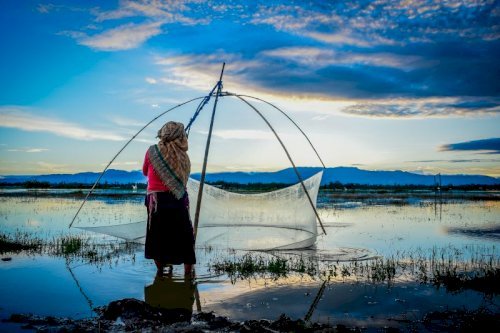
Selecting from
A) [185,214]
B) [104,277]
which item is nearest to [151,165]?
[185,214]

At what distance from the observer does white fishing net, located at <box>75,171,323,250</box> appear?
757 cm

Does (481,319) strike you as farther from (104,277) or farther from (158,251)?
(104,277)

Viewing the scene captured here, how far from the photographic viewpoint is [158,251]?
15.6 feet

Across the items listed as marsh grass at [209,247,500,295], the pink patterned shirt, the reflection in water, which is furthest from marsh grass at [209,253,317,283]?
the pink patterned shirt

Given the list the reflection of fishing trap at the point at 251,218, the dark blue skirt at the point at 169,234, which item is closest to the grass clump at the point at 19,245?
the reflection of fishing trap at the point at 251,218

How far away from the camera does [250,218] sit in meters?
9.24

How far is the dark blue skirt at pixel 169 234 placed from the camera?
476 centimetres

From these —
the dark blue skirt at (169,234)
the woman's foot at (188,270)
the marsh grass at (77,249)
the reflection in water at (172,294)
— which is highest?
the dark blue skirt at (169,234)

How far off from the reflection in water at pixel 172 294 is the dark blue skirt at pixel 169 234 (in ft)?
0.70

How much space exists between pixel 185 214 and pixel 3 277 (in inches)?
83.3

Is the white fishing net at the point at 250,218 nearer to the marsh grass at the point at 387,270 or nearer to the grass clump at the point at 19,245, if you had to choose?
the grass clump at the point at 19,245

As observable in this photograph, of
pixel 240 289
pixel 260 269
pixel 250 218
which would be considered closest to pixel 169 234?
pixel 240 289

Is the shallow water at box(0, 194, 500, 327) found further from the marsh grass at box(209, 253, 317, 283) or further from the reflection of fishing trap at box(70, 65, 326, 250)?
the reflection of fishing trap at box(70, 65, 326, 250)

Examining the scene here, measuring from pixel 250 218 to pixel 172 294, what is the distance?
5072mm
